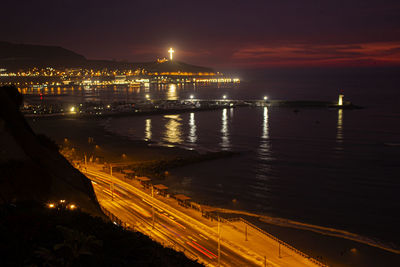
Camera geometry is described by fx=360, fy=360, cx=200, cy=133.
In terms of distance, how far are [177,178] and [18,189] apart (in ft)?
34.6

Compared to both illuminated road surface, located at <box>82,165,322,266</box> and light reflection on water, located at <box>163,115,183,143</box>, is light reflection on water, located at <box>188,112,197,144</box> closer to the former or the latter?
light reflection on water, located at <box>163,115,183,143</box>

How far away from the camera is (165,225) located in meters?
11.5

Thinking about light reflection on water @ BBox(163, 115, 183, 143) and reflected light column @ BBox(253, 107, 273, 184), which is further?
light reflection on water @ BBox(163, 115, 183, 143)

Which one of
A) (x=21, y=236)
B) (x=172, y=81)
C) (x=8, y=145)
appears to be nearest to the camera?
(x=21, y=236)

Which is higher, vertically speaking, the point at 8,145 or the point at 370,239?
the point at 8,145

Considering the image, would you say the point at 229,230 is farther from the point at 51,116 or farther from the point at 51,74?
the point at 51,74

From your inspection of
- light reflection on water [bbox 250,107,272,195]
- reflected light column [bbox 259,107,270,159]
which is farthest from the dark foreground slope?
reflected light column [bbox 259,107,270,159]

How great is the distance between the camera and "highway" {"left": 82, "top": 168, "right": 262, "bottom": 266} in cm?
967

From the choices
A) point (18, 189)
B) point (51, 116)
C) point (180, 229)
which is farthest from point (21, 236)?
point (51, 116)

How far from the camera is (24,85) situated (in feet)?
366

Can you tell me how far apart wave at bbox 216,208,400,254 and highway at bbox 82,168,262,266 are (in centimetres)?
271

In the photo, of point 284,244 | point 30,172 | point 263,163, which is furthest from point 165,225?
point 263,163

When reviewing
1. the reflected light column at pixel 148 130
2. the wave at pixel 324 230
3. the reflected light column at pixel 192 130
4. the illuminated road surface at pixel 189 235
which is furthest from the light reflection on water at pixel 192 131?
the wave at pixel 324 230

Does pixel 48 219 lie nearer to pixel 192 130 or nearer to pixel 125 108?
pixel 192 130
